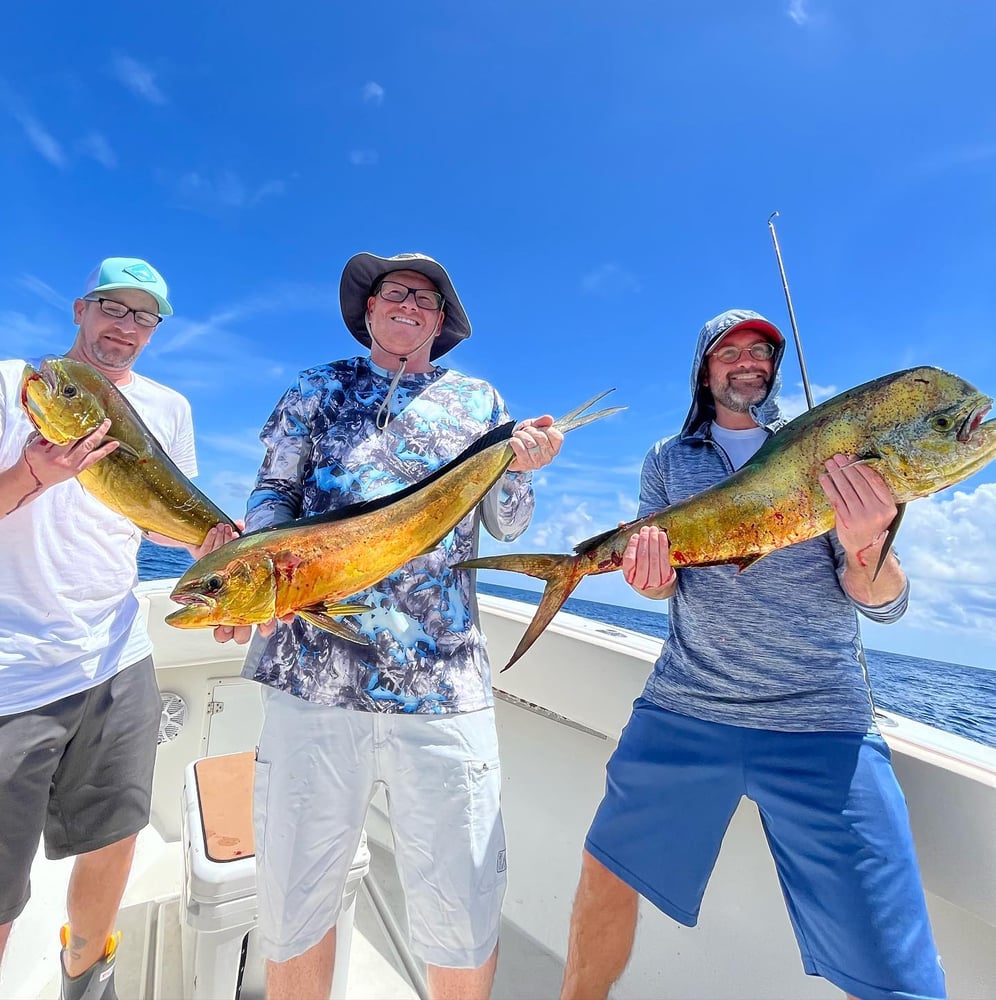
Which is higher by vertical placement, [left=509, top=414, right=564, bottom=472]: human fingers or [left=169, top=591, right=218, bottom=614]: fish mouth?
[left=509, top=414, right=564, bottom=472]: human fingers

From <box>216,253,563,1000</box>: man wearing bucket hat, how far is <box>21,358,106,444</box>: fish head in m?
0.47

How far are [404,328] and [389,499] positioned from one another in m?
0.85

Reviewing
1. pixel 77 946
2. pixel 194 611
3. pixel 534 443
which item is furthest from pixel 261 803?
pixel 534 443

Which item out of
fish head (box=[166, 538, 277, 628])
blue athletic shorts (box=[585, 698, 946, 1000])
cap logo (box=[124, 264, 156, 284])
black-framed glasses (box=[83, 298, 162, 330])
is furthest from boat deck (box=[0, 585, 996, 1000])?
cap logo (box=[124, 264, 156, 284])

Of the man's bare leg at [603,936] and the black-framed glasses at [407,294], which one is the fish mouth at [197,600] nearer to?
the black-framed glasses at [407,294]

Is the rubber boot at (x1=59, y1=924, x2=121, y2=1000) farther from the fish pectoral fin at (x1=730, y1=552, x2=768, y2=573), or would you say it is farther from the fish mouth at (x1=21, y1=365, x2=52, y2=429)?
the fish pectoral fin at (x1=730, y1=552, x2=768, y2=573)

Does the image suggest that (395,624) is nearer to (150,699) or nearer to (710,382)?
(150,699)

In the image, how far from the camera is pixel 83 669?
1.99 meters

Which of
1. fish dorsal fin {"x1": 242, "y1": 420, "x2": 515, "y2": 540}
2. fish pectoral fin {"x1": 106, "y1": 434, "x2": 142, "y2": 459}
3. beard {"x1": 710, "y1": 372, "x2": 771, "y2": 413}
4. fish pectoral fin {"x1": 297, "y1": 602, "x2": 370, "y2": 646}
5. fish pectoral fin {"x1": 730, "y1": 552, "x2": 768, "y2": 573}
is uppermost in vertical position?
beard {"x1": 710, "y1": 372, "x2": 771, "y2": 413}

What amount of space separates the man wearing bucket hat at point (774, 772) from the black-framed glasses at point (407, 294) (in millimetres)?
1099

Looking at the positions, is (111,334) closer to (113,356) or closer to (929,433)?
(113,356)

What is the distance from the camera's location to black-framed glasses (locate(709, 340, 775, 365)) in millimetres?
2289

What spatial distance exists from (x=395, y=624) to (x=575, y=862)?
7.09 feet

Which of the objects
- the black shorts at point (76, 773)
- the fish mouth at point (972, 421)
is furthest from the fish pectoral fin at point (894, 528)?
the black shorts at point (76, 773)
